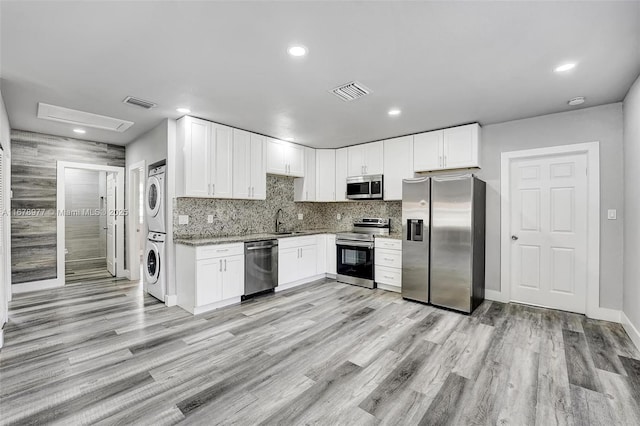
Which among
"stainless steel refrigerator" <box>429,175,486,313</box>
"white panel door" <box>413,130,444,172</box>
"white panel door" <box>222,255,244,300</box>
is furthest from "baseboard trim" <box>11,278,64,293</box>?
"white panel door" <box>413,130,444,172</box>

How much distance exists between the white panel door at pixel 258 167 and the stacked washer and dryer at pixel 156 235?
121cm

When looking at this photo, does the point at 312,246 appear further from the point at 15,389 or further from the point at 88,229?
the point at 88,229

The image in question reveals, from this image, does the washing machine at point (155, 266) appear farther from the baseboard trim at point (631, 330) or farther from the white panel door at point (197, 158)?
the baseboard trim at point (631, 330)

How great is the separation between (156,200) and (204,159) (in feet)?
3.14

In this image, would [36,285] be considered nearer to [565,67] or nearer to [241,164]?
[241,164]

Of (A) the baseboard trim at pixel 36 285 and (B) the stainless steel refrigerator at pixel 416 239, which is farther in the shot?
(A) the baseboard trim at pixel 36 285

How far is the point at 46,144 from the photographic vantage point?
465 centimetres

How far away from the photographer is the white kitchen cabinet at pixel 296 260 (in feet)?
14.6

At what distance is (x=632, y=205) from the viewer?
286 centimetres

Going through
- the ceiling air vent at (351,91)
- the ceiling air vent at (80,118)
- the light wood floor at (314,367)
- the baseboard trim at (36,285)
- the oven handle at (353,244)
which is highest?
Result: the ceiling air vent at (351,91)

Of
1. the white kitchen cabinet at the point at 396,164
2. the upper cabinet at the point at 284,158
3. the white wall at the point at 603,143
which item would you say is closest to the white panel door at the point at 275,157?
the upper cabinet at the point at 284,158

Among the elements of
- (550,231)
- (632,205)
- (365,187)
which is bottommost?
(550,231)

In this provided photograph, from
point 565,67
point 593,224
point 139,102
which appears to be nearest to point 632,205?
point 593,224

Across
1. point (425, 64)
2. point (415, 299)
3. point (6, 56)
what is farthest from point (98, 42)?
point (415, 299)
